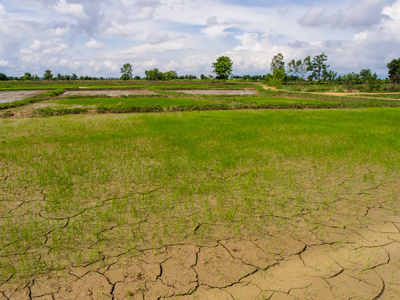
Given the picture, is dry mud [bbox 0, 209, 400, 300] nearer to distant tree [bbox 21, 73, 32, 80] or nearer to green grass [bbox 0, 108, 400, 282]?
green grass [bbox 0, 108, 400, 282]

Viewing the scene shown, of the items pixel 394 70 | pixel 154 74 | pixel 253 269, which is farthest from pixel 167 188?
pixel 154 74

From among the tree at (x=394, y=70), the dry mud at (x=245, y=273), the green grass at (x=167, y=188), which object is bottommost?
the dry mud at (x=245, y=273)

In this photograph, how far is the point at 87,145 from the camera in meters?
6.87

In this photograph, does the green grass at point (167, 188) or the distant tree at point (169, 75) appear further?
the distant tree at point (169, 75)

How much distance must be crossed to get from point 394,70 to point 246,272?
197 feet

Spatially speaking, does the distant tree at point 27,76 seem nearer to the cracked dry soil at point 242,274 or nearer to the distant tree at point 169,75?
the distant tree at point 169,75

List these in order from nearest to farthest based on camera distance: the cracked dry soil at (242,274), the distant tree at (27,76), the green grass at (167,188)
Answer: the cracked dry soil at (242,274) → the green grass at (167,188) → the distant tree at (27,76)

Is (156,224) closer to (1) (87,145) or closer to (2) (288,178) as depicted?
(2) (288,178)

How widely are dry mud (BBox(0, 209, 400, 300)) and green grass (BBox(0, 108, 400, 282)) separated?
185 mm

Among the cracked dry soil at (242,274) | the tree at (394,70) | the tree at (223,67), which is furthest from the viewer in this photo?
the tree at (223,67)

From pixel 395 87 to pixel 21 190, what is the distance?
139 feet

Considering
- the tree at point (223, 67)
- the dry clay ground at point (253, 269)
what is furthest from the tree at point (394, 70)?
the dry clay ground at point (253, 269)

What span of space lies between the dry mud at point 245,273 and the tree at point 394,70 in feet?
186

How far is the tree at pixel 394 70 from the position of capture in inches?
1879
